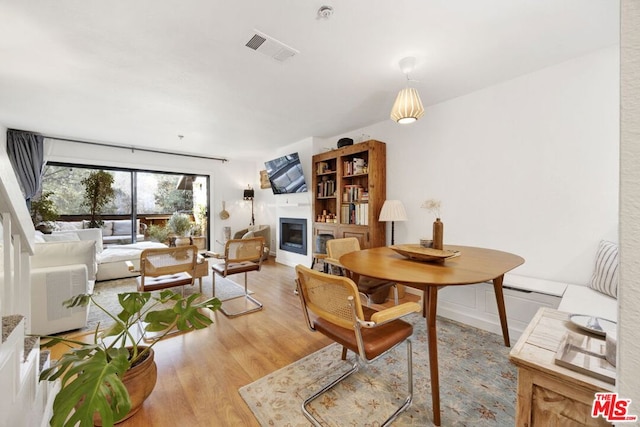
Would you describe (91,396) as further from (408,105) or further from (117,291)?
(117,291)

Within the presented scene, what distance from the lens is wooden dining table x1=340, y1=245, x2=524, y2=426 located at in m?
1.30

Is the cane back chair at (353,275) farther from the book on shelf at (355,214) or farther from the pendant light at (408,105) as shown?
the pendant light at (408,105)

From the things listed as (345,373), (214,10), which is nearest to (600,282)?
(345,373)

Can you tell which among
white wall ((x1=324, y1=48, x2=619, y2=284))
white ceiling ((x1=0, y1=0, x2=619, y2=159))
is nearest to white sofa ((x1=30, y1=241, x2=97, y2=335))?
white ceiling ((x1=0, y1=0, x2=619, y2=159))

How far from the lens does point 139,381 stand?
134 cm

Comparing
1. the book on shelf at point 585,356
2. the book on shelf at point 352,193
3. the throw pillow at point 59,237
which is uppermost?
the book on shelf at point 352,193

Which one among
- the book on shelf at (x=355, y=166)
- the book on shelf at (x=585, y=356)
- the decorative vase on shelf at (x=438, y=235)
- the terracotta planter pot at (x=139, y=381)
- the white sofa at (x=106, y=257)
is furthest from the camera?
the white sofa at (x=106, y=257)

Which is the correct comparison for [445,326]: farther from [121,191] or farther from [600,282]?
[121,191]

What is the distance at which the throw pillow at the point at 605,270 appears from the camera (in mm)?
1735

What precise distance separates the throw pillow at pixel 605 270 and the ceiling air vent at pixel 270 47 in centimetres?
285

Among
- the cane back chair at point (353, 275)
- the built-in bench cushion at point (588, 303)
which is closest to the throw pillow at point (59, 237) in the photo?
the cane back chair at point (353, 275)

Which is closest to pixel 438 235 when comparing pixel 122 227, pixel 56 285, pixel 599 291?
pixel 599 291

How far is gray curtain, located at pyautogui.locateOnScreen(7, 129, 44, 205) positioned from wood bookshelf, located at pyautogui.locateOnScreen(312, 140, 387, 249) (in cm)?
448

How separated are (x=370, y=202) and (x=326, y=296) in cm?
224
